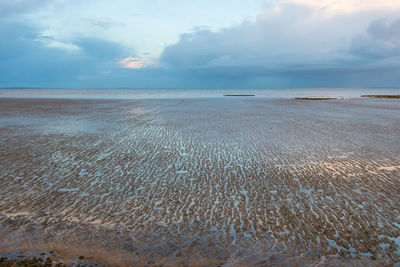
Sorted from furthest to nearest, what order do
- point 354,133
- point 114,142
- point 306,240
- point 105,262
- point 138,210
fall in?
point 354,133 < point 114,142 < point 138,210 < point 306,240 < point 105,262

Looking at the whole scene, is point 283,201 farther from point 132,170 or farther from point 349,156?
point 349,156

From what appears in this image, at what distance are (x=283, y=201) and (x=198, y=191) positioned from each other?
2.18 meters

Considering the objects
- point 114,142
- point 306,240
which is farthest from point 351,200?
point 114,142

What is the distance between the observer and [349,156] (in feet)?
33.3

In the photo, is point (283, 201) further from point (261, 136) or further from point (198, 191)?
point (261, 136)

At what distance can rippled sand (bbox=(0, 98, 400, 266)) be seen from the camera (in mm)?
4332

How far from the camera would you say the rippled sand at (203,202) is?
4332 mm

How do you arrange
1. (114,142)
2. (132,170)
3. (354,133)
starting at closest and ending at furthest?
(132,170)
(114,142)
(354,133)

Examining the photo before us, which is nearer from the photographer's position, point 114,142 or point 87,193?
point 87,193

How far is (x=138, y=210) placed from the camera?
225 inches

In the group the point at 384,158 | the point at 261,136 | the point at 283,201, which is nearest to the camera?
the point at 283,201

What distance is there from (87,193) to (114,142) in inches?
244

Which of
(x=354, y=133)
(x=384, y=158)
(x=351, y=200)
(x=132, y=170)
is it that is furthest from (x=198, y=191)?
(x=354, y=133)

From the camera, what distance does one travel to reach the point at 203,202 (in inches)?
242
